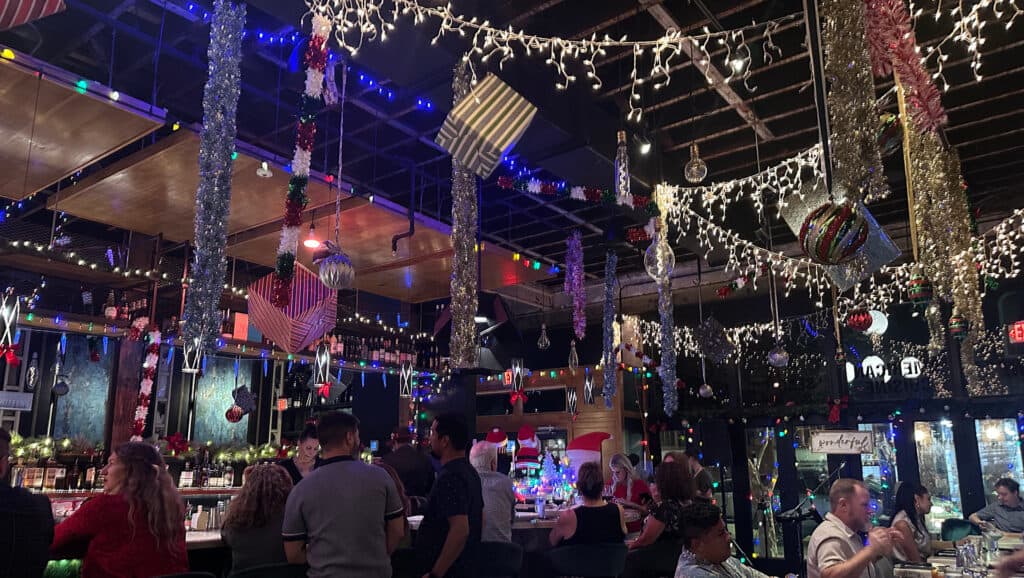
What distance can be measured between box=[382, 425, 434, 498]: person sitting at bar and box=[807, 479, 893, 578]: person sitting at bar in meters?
2.97

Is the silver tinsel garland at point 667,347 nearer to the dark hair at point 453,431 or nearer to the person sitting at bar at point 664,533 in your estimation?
the person sitting at bar at point 664,533

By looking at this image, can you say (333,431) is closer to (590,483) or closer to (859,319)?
(590,483)

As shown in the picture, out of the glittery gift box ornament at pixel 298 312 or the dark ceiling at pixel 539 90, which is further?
the glittery gift box ornament at pixel 298 312

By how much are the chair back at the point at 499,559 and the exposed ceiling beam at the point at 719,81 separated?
340 cm

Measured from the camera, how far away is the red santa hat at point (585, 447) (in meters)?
10.2

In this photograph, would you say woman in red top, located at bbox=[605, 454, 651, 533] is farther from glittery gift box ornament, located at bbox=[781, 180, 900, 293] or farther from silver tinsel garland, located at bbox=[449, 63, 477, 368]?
glittery gift box ornament, located at bbox=[781, 180, 900, 293]

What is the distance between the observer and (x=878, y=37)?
2.88 m

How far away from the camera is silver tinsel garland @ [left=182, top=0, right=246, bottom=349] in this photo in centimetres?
406

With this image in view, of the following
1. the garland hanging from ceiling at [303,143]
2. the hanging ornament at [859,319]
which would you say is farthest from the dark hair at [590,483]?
the hanging ornament at [859,319]

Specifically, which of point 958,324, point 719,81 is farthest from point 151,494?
point 958,324

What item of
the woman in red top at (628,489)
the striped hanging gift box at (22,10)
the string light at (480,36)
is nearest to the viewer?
the striped hanging gift box at (22,10)

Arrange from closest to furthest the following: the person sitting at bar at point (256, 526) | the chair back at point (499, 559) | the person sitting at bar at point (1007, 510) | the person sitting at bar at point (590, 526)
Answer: the person sitting at bar at point (256, 526), the chair back at point (499, 559), the person sitting at bar at point (590, 526), the person sitting at bar at point (1007, 510)

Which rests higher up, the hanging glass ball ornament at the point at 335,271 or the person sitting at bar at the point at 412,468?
the hanging glass ball ornament at the point at 335,271

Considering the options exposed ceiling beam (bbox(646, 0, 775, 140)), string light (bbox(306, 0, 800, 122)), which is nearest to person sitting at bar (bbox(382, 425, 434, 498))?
string light (bbox(306, 0, 800, 122))
